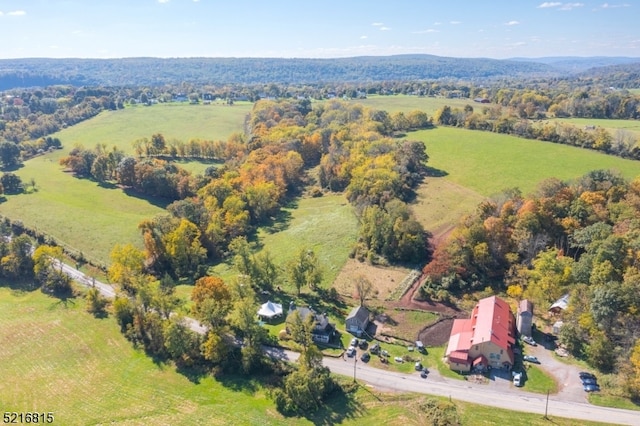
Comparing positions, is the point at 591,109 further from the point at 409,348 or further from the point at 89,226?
the point at 89,226

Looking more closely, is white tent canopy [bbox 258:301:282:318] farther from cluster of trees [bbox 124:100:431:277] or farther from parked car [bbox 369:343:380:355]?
cluster of trees [bbox 124:100:431:277]

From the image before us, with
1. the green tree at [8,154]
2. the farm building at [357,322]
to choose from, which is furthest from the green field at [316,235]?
the green tree at [8,154]

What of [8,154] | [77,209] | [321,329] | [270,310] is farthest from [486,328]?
[8,154]

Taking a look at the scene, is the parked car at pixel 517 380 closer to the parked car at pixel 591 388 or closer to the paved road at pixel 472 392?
the paved road at pixel 472 392

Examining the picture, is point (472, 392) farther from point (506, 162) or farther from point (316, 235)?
point (506, 162)

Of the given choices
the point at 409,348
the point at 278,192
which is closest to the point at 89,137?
the point at 278,192

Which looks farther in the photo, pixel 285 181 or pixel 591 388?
pixel 285 181
